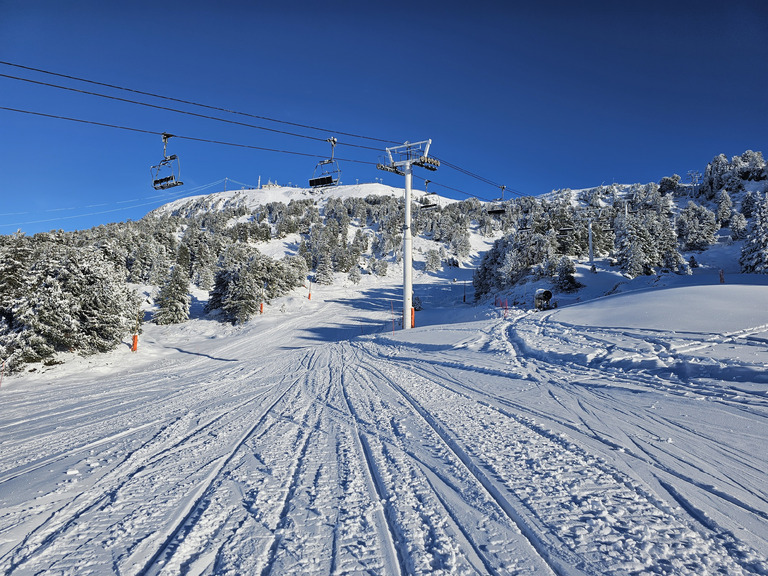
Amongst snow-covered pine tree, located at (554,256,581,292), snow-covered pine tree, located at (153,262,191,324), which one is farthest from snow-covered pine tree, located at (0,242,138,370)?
snow-covered pine tree, located at (554,256,581,292)

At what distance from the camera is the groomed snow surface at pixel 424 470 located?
2.68 metres

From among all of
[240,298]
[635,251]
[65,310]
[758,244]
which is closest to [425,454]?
[65,310]

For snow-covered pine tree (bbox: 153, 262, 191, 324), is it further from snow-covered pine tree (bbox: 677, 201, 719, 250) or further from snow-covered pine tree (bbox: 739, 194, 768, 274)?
snow-covered pine tree (bbox: 677, 201, 719, 250)

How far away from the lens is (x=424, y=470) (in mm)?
4059

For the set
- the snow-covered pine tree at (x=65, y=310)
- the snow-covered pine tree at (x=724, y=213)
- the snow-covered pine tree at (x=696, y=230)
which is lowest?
the snow-covered pine tree at (x=65, y=310)

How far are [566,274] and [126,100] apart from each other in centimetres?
3441

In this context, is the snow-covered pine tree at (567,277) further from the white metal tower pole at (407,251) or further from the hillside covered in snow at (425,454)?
the white metal tower pole at (407,251)

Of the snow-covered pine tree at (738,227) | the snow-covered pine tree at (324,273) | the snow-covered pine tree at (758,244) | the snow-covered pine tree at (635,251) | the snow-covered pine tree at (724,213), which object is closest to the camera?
the snow-covered pine tree at (758,244)

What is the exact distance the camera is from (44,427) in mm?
7348

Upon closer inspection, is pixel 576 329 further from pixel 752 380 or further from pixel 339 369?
pixel 339 369

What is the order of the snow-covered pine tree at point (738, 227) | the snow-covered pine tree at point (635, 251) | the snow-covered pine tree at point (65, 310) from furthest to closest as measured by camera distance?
the snow-covered pine tree at point (738, 227) → the snow-covered pine tree at point (635, 251) → the snow-covered pine tree at point (65, 310)

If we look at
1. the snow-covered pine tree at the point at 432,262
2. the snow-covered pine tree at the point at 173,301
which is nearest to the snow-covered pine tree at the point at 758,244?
the snow-covered pine tree at the point at 432,262

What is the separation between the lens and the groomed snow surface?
2.68 metres

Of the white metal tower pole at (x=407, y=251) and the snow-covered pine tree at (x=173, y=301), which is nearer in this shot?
the white metal tower pole at (x=407, y=251)
